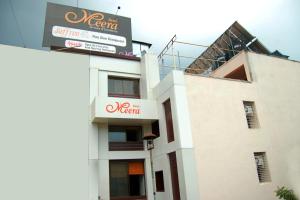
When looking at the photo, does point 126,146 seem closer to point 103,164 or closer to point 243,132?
point 103,164

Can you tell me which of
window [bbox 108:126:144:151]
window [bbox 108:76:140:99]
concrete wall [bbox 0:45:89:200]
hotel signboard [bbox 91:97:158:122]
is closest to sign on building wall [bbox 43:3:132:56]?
window [bbox 108:76:140:99]

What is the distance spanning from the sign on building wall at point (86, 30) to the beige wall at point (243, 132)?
23.3ft

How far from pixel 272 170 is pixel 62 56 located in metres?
11.8

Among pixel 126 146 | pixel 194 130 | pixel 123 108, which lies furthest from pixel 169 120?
pixel 126 146

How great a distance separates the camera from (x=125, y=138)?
43.8 feet

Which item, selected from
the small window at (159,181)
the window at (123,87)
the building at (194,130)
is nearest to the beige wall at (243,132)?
the building at (194,130)

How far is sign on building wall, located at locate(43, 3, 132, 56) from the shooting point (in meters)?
15.7

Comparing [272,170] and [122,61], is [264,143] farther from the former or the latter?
[122,61]

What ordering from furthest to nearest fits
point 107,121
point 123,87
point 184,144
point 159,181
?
point 123,87 → point 107,121 → point 159,181 → point 184,144

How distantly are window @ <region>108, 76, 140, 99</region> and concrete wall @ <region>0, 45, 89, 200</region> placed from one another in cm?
1229

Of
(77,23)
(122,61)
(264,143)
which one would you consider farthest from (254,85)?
(77,23)

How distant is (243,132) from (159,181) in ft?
14.4

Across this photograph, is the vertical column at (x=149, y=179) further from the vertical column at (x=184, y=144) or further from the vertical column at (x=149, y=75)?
the vertical column at (x=149, y=75)

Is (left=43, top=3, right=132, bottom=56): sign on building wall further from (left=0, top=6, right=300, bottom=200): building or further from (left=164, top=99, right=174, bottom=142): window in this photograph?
(left=164, top=99, right=174, bottom=142): window
